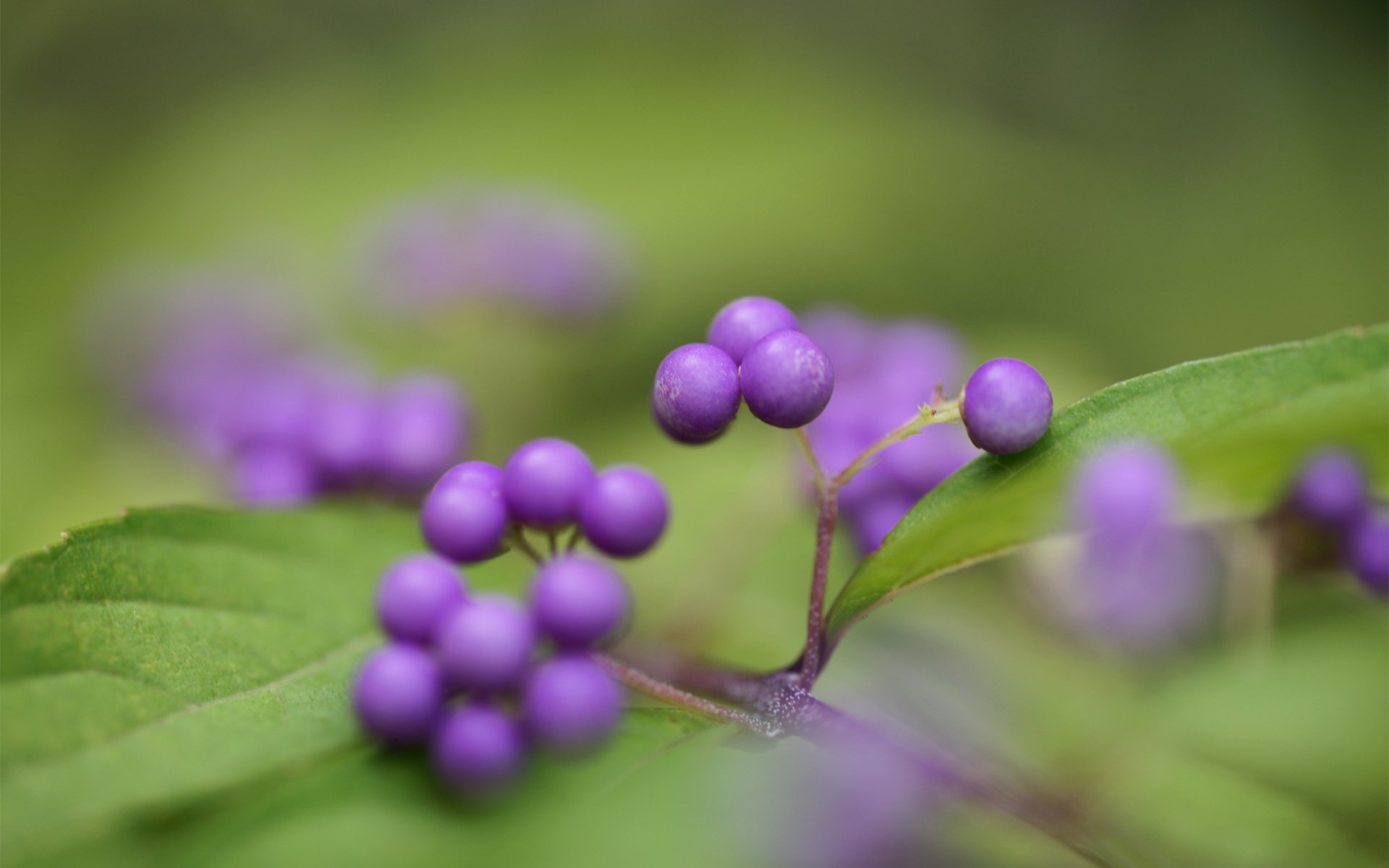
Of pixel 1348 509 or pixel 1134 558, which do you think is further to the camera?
pixel 1348 509

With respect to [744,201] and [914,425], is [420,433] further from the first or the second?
[744,201]

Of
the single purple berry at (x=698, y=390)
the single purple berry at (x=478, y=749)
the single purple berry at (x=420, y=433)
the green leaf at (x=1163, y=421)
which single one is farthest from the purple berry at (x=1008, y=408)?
the single purple berry at (x=420, y=433)

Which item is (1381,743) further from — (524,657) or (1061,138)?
(1061,138)


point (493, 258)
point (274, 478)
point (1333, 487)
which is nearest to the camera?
point (1333, 487)

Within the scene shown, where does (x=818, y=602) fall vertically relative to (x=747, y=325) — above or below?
below

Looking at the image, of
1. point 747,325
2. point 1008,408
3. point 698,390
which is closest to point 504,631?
point 698,390

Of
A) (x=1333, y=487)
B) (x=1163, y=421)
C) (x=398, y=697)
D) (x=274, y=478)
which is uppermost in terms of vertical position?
(x=274, y=478)

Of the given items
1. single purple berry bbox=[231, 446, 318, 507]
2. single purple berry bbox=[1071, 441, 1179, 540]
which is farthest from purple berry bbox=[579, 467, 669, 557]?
single purple berry bbox=[231, 446, 318, 507]
